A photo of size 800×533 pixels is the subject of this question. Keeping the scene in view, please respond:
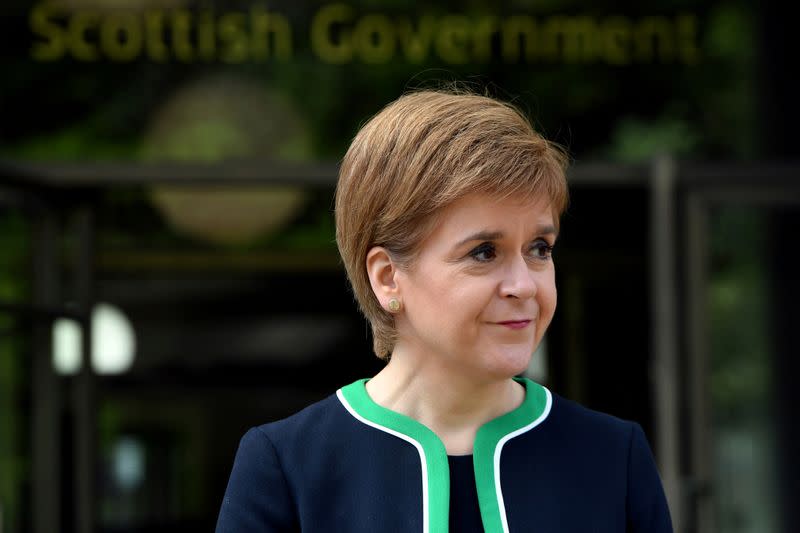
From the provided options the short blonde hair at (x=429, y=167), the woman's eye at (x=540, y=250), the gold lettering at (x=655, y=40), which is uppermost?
the gold lettering at (x=655, y=40)

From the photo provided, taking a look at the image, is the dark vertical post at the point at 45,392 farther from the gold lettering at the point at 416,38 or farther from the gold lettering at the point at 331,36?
the gold lettering at the point at 416,38

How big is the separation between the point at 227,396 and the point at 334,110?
53.7 inches

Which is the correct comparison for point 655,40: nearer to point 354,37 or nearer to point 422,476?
point 354,37

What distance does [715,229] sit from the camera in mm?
5156

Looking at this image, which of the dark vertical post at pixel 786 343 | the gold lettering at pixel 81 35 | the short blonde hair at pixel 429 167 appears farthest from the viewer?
the dark vertical post at pixel 786 343

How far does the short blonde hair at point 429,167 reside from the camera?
156 centimetres

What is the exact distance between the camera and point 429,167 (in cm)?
157

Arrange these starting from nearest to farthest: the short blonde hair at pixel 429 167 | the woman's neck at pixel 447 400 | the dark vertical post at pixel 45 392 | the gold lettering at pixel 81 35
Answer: the short blonde hair at pixel 429 167 < the woman's neck at pixel 447 400 < the dark vertical post at pixel 45 392 < the gold lettering at pixel 81 35

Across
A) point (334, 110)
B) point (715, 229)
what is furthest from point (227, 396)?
point (715, 229)

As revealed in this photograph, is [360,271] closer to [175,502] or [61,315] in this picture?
[61,315]

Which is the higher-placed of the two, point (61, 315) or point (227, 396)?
point (61, 315)

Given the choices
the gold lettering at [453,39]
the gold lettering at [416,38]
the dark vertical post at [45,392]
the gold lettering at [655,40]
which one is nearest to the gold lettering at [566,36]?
the gold lettering at [655,40]

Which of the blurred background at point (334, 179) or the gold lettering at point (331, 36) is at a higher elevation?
the gold lettering at point (331, 36)

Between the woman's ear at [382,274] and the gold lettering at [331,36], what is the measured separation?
3602 mm
